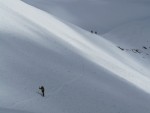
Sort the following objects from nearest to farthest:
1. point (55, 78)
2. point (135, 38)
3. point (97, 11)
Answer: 1. point (55, 78)
2. point (135, 38)
3. point (97, 11)

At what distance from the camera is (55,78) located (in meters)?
18.0

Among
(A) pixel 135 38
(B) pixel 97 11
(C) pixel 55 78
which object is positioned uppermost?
(B) pixel 97 11

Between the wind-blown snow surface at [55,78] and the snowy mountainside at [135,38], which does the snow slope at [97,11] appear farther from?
the wind-blown snow surface at [55,78]

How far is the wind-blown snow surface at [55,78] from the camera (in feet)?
49.6

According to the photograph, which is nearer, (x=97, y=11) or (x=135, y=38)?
(x=135, y=38)

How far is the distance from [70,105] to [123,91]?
523 centimetres

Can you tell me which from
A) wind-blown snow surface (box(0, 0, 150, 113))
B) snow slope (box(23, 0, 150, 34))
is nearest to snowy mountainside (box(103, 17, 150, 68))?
snow slope (box(23, 0, 150, 34))

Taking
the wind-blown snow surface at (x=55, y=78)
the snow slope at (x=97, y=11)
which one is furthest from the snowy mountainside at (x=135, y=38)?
the wind-blown snow surface at (x=55, y=78)

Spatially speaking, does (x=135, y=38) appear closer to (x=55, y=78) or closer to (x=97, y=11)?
(x=97, y=11)

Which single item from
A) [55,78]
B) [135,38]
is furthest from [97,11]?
[55,78]

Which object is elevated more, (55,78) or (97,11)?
(97,11)

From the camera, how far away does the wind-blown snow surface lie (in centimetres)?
1512

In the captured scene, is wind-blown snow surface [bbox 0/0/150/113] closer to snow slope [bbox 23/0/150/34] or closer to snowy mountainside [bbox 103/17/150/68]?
snowy mountainside [bbox 103/17/150/68]

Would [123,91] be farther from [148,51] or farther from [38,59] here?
[148,51]
